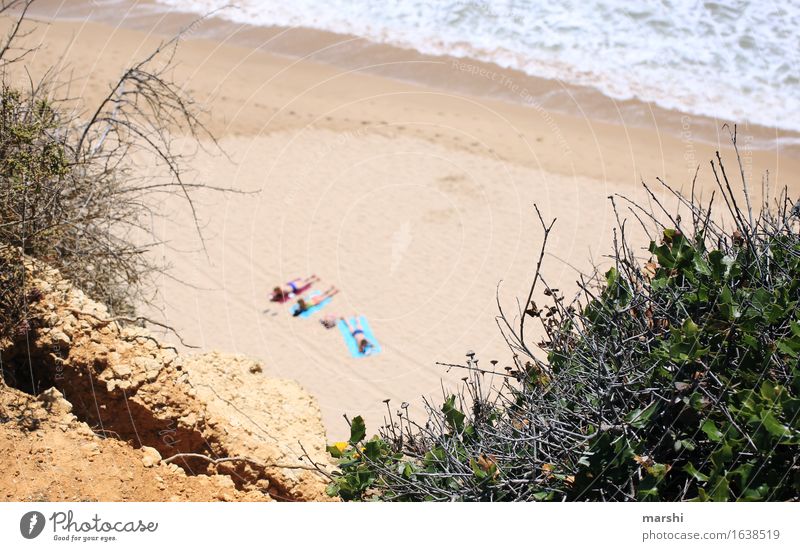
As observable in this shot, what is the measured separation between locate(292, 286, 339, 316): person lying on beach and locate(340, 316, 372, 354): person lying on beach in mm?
555

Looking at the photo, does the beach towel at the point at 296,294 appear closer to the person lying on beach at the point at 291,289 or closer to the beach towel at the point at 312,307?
the person lying on beach at the point at 291,289

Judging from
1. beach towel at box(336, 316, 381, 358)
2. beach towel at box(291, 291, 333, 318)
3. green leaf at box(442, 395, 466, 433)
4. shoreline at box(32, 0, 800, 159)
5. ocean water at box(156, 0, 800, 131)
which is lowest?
beach towel at box(336, 316, 381, 358)

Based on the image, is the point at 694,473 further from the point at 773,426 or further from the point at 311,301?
the point at 311,301

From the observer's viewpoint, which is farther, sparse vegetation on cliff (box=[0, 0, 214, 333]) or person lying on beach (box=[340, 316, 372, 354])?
person lying on beach (box=[340, 316, 372, 354])

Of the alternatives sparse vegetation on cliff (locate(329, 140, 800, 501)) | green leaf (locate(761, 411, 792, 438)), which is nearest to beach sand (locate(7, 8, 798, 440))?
sparse vegetation on cliff (locate(329, 140, 800, 501))

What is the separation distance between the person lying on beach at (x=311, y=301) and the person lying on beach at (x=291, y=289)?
9.9 inches

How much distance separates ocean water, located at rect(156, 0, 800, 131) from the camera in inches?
709

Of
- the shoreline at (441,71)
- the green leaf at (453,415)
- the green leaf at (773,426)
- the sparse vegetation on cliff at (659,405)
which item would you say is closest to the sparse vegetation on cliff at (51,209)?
the green leaf at (453,415)

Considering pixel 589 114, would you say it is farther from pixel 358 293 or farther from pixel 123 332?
pixel 123 332

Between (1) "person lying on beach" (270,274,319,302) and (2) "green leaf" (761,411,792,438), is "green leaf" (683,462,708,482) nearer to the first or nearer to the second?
(2) "green leaf" (761,411,792,438)

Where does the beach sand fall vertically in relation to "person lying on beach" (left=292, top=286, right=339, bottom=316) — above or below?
above

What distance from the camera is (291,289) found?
12969 millimetres

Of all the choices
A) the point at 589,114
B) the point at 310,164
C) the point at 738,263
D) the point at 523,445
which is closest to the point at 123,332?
the point at 523,445

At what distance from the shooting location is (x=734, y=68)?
18781 mm
